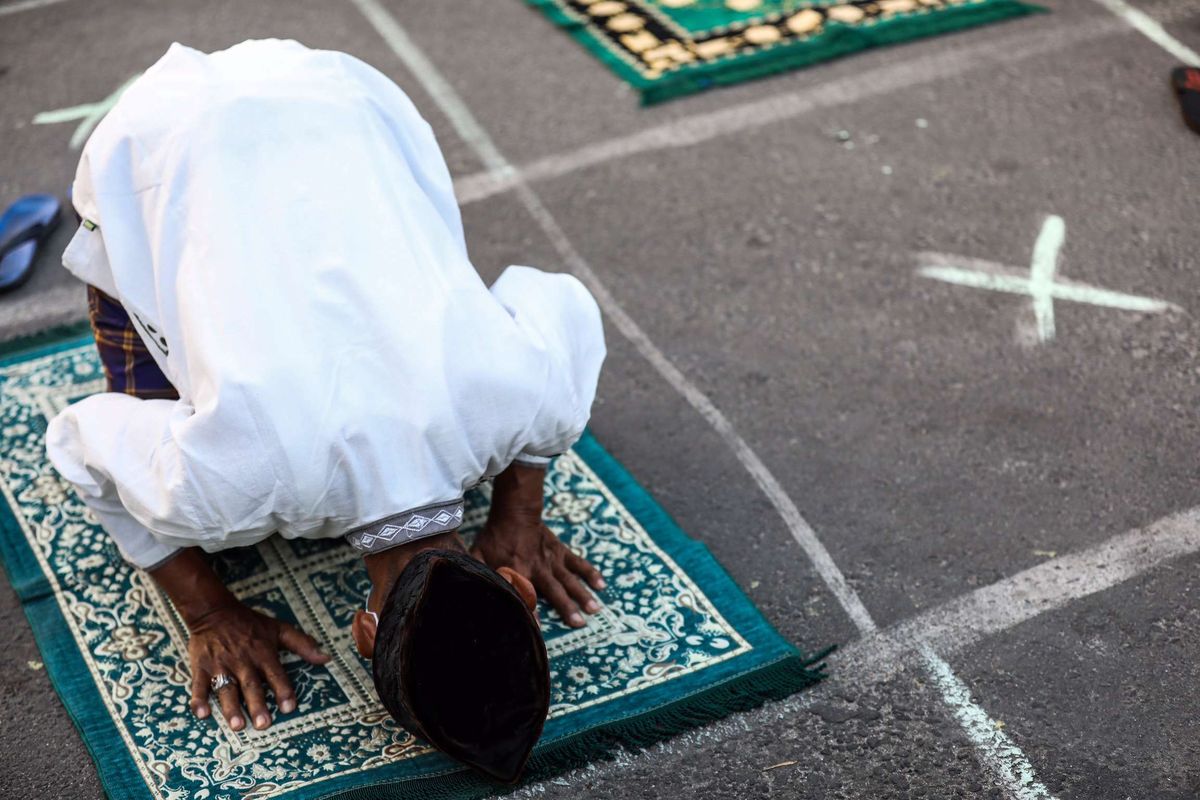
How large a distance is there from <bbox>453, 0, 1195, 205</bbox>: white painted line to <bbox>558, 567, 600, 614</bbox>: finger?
5.74ft

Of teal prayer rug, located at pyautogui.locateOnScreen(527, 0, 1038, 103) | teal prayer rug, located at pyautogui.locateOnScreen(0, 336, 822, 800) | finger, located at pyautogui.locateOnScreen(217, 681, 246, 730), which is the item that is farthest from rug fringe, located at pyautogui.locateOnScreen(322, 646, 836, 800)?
teal prayer rug, located at pyautogui.locateOnScreen(527, 0, 1038, 103)

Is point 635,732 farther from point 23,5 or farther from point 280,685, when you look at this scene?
point 23,5

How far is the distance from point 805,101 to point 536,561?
8.07 ft

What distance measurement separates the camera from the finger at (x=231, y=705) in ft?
8.01

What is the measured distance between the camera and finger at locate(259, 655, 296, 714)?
8.11 ft

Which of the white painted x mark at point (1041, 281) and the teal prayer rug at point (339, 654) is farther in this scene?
the white painted x mark at point (1041, 281)

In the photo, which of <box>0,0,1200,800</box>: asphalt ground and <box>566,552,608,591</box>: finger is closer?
<box>0,0,1200,800</box>: asphalt ground

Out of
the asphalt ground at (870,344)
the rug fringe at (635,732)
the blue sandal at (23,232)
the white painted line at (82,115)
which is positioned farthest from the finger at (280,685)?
the white painted line at (82,115)

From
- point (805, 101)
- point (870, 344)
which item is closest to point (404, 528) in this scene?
point (870, 344)

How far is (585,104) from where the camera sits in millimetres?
4539

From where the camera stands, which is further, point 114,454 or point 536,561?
point 536,561

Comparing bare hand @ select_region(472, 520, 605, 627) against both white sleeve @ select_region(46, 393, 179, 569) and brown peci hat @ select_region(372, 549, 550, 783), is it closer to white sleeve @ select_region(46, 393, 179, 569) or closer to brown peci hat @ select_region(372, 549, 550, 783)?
brown peci hat @ select_region(372, 549, 550, 783)

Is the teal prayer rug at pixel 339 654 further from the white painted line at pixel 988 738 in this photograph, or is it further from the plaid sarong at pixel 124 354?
the plaid sarong at pixel 124 354

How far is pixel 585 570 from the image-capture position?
273cm
